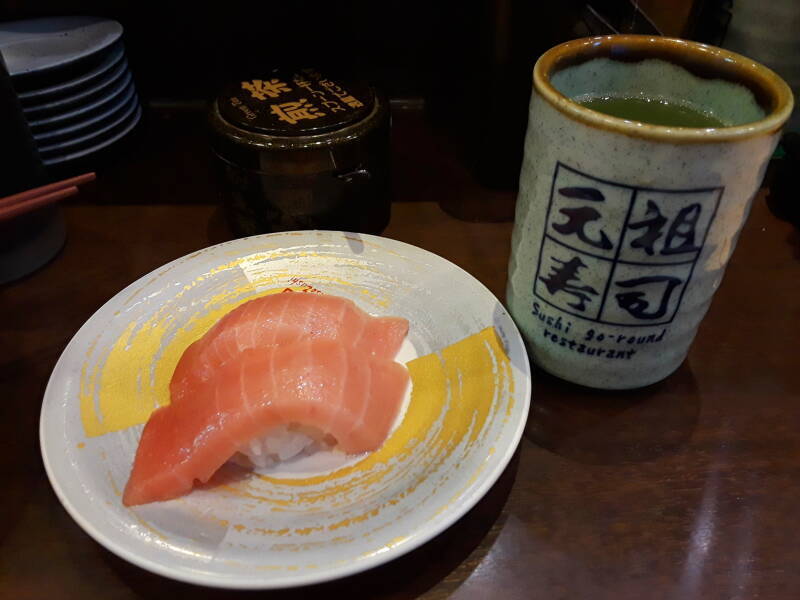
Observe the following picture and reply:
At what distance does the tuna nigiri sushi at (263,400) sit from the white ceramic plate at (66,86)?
0.66 meters

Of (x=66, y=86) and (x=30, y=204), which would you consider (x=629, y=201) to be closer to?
(x=30, y=204)

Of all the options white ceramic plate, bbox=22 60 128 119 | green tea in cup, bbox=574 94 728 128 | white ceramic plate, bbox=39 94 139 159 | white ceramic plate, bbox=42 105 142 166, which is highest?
green tea in cup, bbox=574 94 728 128

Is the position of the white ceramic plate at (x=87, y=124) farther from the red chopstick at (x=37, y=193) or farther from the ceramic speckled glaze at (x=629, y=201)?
the ceramic speckled glaze at (x=629, y=201)

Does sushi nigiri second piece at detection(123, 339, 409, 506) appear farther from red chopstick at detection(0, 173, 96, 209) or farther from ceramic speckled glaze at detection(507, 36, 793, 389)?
red chopstick at detection(0, 173, 96, 209)

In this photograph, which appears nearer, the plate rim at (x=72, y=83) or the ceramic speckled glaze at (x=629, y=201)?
the ceramic speckled glaze at (x=629, y=201)

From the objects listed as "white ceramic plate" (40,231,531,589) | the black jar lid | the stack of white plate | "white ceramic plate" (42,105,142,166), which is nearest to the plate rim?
the stack of white plate

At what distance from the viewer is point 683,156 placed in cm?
58

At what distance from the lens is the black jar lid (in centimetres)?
97

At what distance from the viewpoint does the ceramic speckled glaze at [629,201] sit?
0.59 metres

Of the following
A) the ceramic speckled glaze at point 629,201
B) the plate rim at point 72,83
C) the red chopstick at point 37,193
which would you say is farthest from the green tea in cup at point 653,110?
the plate rim at point 72,83

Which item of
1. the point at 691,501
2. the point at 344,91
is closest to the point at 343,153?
the point at 344,91

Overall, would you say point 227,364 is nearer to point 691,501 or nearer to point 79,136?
point 691,501

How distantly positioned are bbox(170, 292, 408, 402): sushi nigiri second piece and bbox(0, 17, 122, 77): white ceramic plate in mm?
690

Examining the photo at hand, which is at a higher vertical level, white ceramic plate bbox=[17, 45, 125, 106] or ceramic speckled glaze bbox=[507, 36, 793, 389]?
ceramic speckled glaze bbox=[507, 36, 793, 389]
